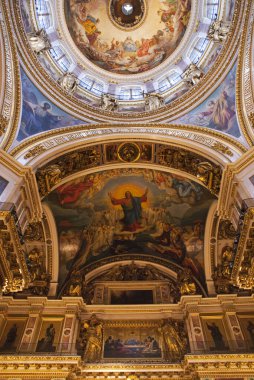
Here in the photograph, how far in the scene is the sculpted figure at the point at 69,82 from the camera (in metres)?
14.6

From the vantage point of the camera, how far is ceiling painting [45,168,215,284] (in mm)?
12891

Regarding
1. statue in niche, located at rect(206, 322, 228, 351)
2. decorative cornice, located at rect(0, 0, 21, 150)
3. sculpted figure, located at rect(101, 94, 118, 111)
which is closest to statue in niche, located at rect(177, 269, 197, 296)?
statue in niche, located at rect(206, 322, 228, 351)

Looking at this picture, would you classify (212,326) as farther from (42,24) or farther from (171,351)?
(42,24)

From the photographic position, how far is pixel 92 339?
1172 centimetres

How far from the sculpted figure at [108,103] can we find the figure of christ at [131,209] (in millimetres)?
4189

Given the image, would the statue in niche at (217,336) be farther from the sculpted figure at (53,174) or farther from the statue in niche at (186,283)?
the sculpted figure at (53,174)

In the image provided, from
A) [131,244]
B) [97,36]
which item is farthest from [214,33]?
[131,244]

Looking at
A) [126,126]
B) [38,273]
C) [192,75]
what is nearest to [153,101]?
[192,75]

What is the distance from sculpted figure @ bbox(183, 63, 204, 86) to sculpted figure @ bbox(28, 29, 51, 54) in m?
6.35

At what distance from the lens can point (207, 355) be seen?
10.2 m

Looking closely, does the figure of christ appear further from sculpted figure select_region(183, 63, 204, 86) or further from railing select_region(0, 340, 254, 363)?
sculpted figure select_region(183, 63, 204, 86)

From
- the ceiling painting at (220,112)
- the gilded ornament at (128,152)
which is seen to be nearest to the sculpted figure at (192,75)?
the ceiling painting at (220,112)

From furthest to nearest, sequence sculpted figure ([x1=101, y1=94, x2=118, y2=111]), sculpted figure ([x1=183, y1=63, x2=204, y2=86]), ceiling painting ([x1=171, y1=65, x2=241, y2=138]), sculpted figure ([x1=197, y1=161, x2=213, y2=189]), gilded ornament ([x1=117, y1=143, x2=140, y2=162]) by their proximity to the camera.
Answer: sculpted figure ([x1=101, y1=94, x2=118, y2=111])
sculpted figure ([x1=183, y1=63, x2=204, y2=86])
gilded ornament ([x1=117, y1=143, x2=140, y2=162])
ceiling painting ([x1=171, y1=65, x2=241, y2=138])
sculpted figure ([x1=197, y1=161, x2=213, y2=189])

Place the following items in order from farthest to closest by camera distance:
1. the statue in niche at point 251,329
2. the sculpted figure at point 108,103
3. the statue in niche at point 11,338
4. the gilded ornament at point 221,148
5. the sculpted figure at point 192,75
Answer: the sculpted figure at point 108,103 < the sculpted figure at point 192,75 < the statue in niche at point 251,329 < the statue in niche at point 11,338 < the gilded ornament at point 221,148
